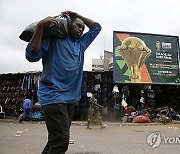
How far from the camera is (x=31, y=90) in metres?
15.9

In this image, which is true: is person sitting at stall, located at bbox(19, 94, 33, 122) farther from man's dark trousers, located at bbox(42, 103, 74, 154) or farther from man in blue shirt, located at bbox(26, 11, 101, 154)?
man's dark trousers, located at bbox(42, 103, 74, 154)

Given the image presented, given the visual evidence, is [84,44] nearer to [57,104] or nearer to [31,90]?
[57,104]

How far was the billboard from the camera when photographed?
14.7 meters

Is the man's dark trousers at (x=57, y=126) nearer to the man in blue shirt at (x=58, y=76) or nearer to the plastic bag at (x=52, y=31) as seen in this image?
the man in blue shirt at (x=58, y=76)

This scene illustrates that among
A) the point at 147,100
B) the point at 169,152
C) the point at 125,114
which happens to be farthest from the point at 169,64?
the point at 169,152

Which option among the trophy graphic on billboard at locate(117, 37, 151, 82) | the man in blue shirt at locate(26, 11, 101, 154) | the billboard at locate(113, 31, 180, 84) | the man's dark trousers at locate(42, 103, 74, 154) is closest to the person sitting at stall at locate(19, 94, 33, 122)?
the billboard at locate(113, 31, 180, 84)

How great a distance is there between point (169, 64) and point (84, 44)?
522 inches

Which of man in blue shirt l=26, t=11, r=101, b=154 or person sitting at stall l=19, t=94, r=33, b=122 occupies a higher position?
man in blue shirt l=26, t=11, r=101, b=154

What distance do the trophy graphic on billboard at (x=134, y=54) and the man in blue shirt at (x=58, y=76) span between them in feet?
39.7

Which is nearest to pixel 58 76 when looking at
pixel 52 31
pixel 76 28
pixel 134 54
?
pixel 52 31

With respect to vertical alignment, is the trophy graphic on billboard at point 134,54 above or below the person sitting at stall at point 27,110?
above

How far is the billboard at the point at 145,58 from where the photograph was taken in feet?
48.2

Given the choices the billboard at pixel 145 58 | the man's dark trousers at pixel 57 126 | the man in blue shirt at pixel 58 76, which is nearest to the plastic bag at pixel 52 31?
the man in blue shirt at pixel 58 76

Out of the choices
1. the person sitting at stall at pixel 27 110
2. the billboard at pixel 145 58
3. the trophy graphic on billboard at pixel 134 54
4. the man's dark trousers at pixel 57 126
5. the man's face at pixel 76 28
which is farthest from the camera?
the trophy graphic on billboard at pixel 134 54
